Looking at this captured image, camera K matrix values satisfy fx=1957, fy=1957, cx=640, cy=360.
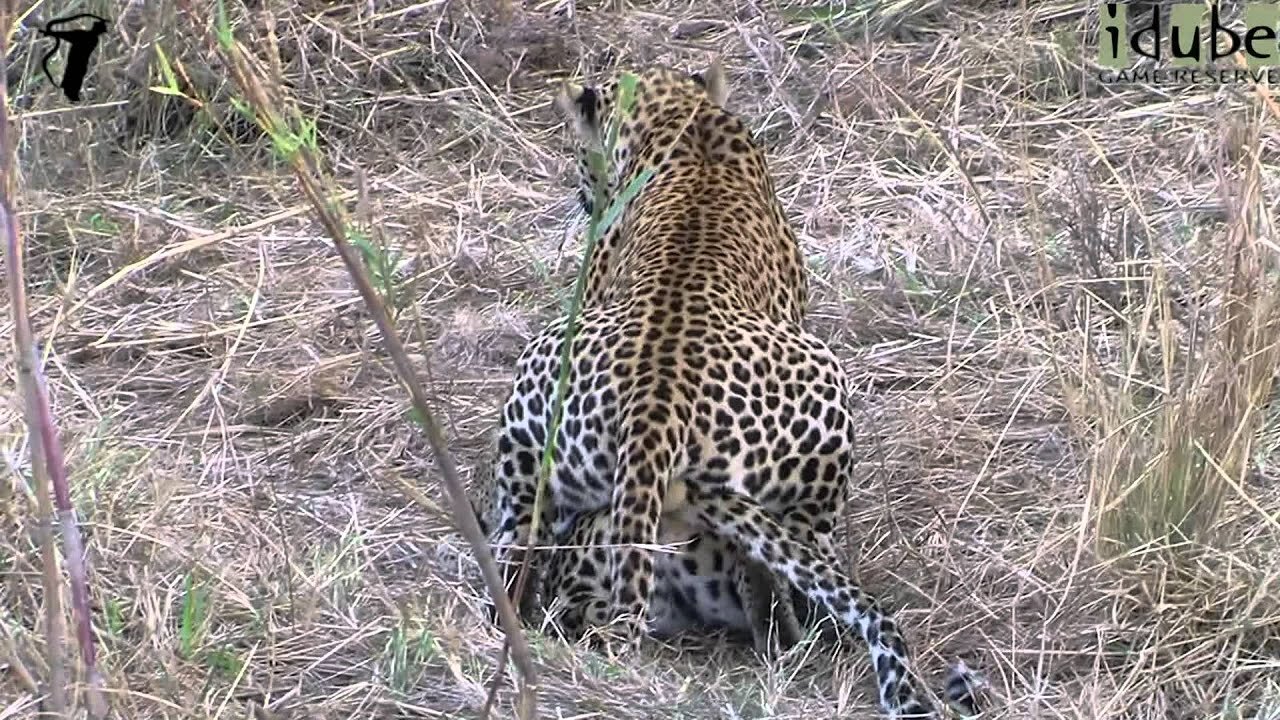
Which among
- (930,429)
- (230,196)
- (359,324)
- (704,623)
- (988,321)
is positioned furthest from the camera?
(230,196)

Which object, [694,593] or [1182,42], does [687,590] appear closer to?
[694,593]

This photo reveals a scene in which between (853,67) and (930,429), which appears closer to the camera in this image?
(930,429)

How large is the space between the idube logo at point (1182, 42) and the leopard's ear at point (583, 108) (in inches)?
71.6

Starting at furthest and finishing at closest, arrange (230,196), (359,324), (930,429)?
(230,196)
(359,324)
(930,429)

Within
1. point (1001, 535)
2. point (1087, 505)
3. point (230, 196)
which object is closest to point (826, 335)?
point (1001, 535)

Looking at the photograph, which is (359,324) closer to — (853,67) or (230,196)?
(230,196)

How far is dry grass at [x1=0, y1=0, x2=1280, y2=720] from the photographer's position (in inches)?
124

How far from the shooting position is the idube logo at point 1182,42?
535 cm

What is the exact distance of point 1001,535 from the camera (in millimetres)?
3680

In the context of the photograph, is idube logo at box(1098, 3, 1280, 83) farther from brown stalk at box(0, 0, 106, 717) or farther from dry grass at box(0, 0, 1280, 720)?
brown stalk at box(0, 0, 106, 717)

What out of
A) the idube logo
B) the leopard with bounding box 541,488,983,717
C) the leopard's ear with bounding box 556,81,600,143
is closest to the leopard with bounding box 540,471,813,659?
the leopard with bounding box 541,488,983,717

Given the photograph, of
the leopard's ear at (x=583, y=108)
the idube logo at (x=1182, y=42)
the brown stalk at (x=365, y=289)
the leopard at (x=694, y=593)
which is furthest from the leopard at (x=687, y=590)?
the idube logo at (x=1182, y=42)

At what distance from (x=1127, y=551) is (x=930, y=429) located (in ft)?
2.69

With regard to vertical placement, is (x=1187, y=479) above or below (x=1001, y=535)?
above
